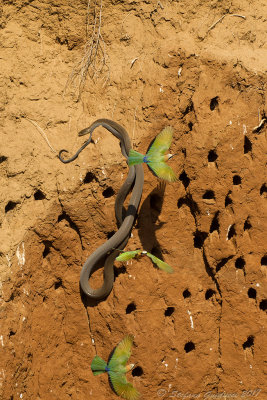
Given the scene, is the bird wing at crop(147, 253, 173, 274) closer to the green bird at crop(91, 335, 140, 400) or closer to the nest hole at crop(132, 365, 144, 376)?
the green bird at crop(91, 335, 140, 400)

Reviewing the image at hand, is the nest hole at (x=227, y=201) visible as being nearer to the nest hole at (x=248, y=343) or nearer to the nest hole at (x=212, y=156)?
the nest hole at (x=212, y=156)

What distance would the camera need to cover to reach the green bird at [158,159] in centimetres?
436

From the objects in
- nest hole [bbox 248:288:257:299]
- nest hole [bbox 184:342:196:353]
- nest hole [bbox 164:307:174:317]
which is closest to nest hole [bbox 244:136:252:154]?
nest hole [bbox 248:288:257:299]

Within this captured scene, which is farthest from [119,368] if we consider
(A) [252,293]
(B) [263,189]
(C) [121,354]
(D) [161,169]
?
(B) [263,189]

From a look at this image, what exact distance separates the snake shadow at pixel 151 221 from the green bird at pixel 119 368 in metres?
0.72

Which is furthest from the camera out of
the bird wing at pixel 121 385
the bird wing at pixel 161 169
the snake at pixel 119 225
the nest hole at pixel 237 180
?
the nest hole at pixel 237 180

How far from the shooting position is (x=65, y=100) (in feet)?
15.4

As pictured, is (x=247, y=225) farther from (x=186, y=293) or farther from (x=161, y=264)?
(x=161, y=264)

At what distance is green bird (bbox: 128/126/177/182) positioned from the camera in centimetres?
436

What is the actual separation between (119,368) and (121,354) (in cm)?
12

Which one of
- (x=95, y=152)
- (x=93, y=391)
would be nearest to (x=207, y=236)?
(x=95, y=152)

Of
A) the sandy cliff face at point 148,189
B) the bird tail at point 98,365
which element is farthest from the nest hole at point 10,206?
the bird tail at point 98,365

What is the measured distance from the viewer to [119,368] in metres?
4.23

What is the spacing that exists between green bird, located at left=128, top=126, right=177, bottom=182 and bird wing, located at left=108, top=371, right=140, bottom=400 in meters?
1.50
